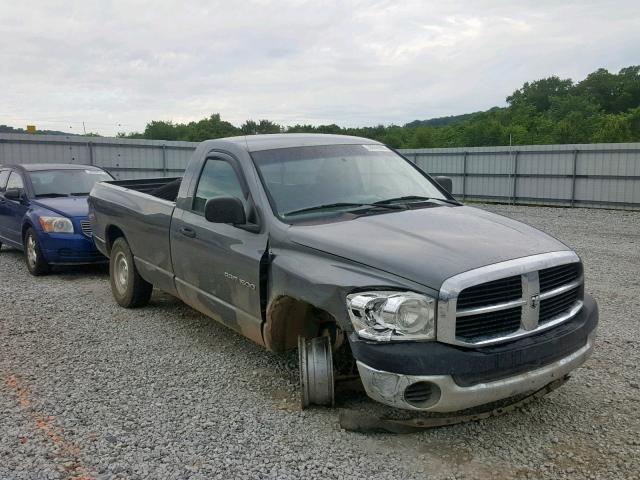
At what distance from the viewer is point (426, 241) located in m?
3.52

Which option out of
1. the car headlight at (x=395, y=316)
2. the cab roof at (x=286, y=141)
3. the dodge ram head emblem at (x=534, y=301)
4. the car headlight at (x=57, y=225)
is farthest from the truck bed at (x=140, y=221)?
the dodge ram head emblem at (x=534, y=301)

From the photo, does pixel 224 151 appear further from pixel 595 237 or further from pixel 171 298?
pixel 595 237

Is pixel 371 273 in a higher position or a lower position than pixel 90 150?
lower

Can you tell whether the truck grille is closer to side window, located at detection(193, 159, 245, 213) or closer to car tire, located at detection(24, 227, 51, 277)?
side window, located at detection(193, 159, 245, 213)

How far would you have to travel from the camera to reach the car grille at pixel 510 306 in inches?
123

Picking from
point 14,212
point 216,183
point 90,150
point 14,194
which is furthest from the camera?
point 90,150

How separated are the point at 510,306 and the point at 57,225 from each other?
23.3 feet

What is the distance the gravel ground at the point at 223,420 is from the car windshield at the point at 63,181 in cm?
382

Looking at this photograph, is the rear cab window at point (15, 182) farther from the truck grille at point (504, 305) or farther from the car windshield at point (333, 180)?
the truck grille at point (504, 305)

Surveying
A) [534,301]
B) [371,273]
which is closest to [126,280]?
[371,273]

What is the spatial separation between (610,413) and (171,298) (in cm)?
500

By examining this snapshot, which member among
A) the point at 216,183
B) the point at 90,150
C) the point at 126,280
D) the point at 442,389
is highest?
the point at 90,150

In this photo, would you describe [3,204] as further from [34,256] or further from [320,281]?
[320,281]

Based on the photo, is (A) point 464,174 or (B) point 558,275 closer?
(B) point 558,275
